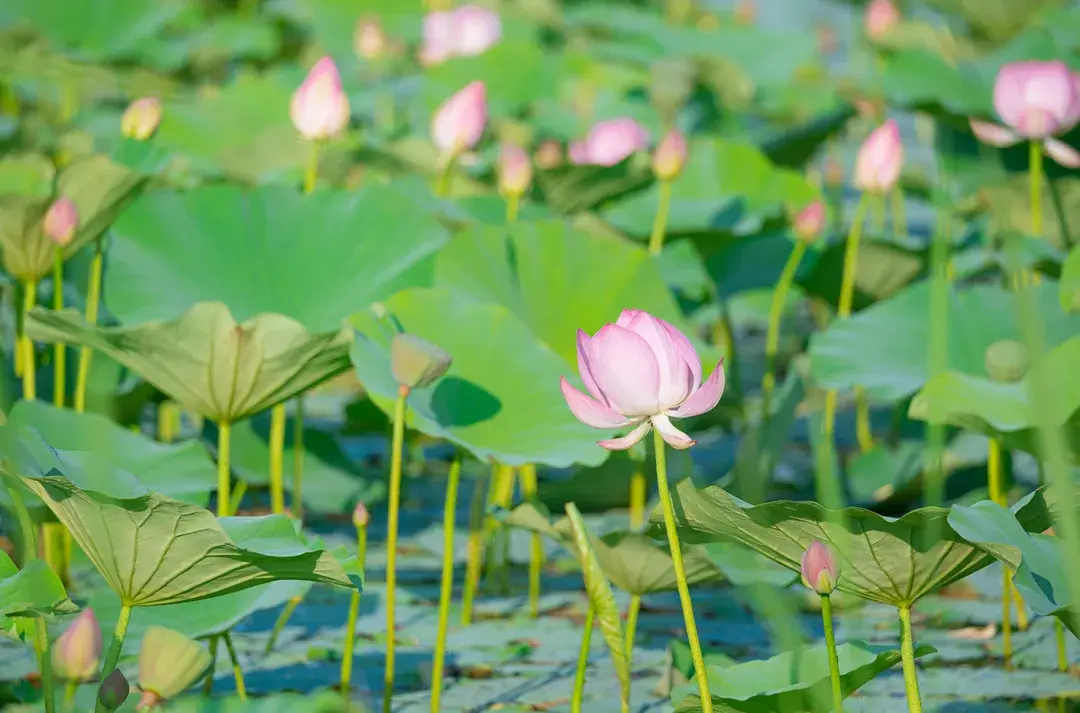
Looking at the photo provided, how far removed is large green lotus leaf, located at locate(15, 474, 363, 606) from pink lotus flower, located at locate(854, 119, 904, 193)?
46.5 inches

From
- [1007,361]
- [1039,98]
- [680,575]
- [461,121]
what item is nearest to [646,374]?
[680,575]

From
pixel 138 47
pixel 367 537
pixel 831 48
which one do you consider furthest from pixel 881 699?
pixel 831 48

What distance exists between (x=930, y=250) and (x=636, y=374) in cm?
147

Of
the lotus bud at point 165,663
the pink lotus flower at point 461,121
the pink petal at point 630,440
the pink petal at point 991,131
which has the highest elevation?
the pink petal at point 991,131

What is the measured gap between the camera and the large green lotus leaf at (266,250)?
1862 mm

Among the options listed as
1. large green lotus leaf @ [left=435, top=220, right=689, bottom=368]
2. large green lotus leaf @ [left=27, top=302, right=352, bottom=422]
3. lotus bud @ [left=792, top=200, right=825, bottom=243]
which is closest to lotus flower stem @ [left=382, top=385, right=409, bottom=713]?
large green lotus leaf @ [left=27, top=302, right=352, bottom=422]

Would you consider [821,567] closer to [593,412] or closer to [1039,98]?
[593,412]

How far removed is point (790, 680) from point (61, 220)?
958 millimetres

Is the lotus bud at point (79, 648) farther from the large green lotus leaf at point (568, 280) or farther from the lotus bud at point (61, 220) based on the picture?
the large green lotus leaf at point (568, 280)

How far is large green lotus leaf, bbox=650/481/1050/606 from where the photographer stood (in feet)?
3.77

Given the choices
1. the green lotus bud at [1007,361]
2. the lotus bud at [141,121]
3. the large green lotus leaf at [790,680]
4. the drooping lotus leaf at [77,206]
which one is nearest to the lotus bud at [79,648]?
the large green lotus leaf at [790,680]

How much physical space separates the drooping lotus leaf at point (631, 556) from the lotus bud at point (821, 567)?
40 centimetres

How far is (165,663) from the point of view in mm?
1123

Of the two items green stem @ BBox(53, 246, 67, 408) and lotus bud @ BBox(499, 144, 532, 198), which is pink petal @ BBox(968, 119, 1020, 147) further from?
green stem @ BBox(53, 246, 67, 408)
